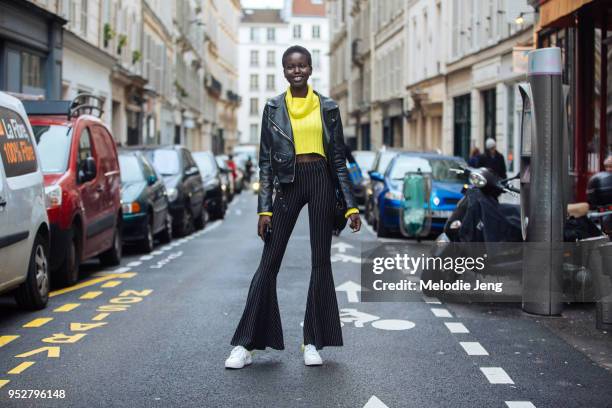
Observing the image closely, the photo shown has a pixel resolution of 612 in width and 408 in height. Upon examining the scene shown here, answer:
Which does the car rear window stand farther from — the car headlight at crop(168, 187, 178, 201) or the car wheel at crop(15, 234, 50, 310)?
the car headlight at crop(168, 187, 178, 201)

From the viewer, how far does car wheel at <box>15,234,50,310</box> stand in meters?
9.73

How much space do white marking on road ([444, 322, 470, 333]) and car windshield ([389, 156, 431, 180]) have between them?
35.3ft

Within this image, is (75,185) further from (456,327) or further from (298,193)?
(298,193)

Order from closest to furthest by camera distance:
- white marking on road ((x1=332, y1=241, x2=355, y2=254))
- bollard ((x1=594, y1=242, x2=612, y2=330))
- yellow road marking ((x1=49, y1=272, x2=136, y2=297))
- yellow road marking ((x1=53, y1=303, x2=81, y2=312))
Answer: bollard ((x1=594, y1=242, x2=612, y2=330)) → yellow road marking ((x1=53, y1=303, x2=81, y2=312)) → yellow road marking ((x1=49, y1=272, x2=136, y2=297)) → white marking on road ((x1=332, y1=241, x2=355, y2=254))

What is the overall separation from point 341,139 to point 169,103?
45809 millimetres

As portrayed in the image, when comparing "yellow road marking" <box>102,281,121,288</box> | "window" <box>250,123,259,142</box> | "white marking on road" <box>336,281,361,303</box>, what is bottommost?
"yellow road marking" <box>102,281,121,288</box>

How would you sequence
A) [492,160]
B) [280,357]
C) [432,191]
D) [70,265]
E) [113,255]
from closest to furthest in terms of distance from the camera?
[280,357] < [70,265] < [113,255] < [432,191] < [492,160]

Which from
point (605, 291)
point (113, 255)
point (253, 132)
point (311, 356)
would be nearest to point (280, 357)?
point (311, 356)

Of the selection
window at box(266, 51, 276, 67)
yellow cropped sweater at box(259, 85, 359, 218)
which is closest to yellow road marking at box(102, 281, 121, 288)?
yellow cropped sweater at box(259, 85, 359, 218)

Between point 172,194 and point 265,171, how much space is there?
43.0 ft

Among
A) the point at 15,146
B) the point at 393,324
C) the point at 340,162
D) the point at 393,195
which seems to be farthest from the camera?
the point at 393,195

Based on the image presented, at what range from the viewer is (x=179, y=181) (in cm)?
2036

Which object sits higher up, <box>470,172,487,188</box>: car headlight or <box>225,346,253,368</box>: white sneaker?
<box>470,172,487,188</box>: car headlight

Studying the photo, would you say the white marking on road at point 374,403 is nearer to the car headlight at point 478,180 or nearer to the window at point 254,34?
the car headlight at point 478,180
